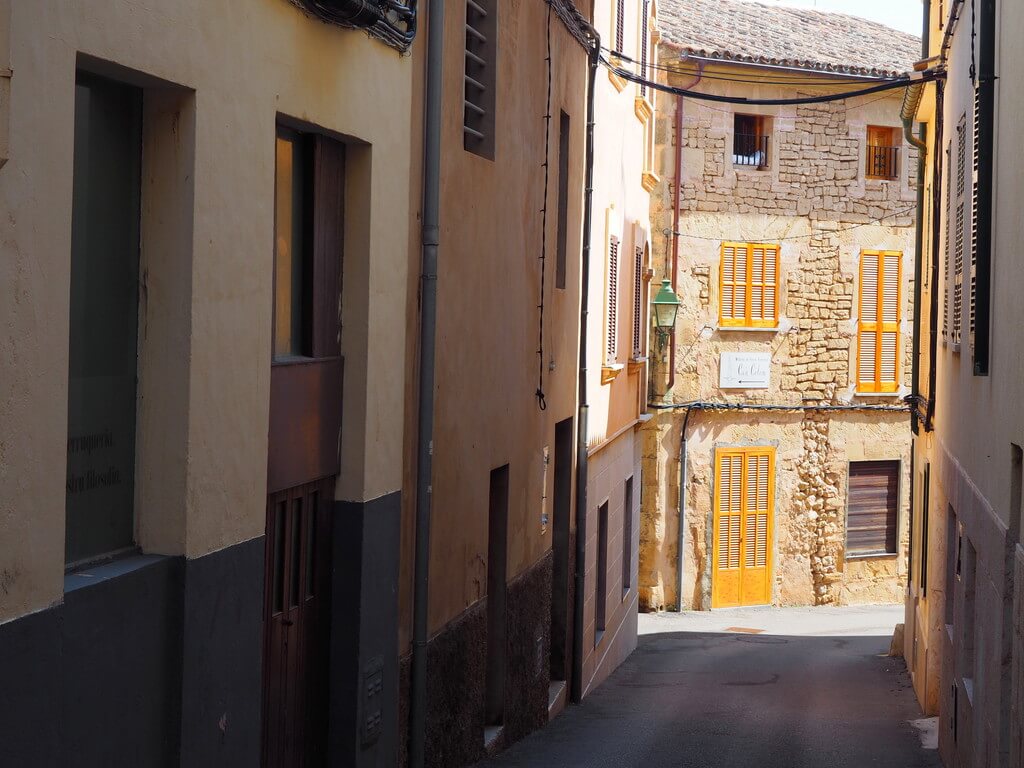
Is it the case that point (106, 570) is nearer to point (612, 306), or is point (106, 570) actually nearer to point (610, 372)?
point (610, 372)

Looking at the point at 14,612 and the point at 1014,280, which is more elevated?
the point at 1014,280

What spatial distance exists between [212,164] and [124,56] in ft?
2.59

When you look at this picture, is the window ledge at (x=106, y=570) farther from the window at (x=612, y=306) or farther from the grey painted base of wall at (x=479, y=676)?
the window at (x=612, y=306)

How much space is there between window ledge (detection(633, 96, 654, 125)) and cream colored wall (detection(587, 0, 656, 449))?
6cm

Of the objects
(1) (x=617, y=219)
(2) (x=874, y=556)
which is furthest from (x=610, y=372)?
(2) (x=874, y=556)

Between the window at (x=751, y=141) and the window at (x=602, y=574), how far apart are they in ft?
30.4

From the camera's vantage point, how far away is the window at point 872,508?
81.9 feet

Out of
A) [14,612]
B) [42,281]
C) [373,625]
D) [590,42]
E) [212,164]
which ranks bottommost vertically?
[373,625]

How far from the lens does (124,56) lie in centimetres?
458

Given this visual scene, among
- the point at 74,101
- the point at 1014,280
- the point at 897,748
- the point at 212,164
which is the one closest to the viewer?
the point at 74,101

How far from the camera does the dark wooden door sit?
650cm

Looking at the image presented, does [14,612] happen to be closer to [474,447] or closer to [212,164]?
[212,164]

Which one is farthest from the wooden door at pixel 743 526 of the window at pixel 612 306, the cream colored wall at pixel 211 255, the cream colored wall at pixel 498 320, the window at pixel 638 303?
the cream colored wall at pixel 211 255

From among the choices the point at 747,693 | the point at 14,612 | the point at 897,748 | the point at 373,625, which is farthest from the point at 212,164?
the point at 747,693
